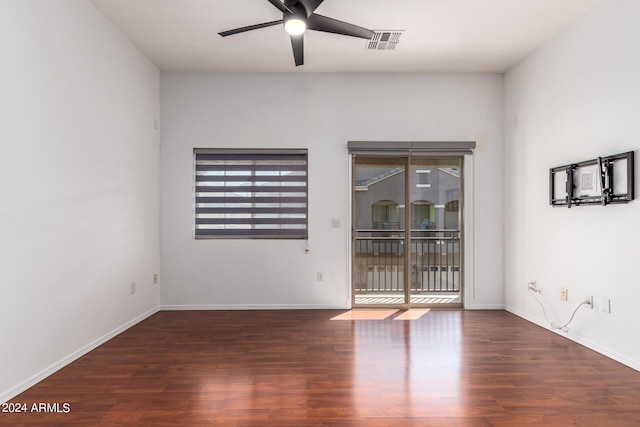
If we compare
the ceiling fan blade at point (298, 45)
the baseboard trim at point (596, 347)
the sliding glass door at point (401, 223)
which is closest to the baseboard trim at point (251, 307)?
the sliding glass door at point (401, 223)

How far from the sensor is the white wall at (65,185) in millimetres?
2412

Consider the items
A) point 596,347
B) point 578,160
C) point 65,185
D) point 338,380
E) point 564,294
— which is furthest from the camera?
point 564,294

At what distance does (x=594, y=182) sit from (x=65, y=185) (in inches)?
175

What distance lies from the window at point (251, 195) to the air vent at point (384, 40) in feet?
5.10

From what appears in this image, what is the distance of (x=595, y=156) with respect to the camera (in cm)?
332

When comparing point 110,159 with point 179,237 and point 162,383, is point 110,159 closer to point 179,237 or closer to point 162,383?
point 179,237

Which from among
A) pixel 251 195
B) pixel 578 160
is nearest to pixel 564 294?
pixel 578 160

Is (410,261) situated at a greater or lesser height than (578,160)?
lesser

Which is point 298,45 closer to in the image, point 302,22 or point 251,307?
point 302,22

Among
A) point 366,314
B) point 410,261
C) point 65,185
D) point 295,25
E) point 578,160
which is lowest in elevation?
point 366,314

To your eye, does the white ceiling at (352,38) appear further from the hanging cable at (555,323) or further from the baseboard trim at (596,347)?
the baseboard trim at (596,347)

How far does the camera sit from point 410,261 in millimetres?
4867

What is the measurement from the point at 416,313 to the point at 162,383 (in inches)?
118

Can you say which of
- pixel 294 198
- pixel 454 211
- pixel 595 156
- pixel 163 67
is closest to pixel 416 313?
pixel 454 211
